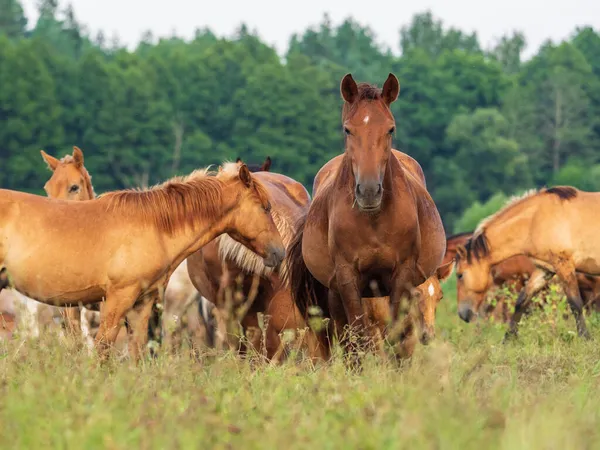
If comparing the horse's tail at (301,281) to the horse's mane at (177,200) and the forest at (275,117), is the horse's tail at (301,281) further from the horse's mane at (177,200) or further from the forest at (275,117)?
the forest at (275,117)

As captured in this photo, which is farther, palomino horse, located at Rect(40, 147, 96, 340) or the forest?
the forest

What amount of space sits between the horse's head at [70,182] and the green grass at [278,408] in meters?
5.14

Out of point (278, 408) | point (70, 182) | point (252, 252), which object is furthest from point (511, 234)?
point (278, 408)

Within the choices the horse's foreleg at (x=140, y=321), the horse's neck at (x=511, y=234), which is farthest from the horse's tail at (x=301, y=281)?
the horse's neck at (x=511, y=234)

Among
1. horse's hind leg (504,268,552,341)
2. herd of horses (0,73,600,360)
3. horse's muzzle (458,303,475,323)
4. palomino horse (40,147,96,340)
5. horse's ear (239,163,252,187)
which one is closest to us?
herd of horses (0,73,600,360)

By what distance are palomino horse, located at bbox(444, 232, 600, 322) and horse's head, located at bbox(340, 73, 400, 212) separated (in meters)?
7.52

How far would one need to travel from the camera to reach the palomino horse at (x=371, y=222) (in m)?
7.42

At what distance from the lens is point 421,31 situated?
121 m

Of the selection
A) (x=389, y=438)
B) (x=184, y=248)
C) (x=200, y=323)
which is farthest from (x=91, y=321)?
(x=389, y=438)

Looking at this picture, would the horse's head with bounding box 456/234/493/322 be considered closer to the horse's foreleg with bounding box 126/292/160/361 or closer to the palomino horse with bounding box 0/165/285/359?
the palomino horse with bounding box 0/165/285/359

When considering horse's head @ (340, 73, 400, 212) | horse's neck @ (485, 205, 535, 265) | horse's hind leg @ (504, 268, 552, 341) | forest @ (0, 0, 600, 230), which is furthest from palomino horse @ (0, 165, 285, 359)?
forest @ (0, 0, 600, 230)

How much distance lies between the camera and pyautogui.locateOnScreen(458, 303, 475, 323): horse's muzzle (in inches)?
614

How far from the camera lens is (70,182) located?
11.9 m

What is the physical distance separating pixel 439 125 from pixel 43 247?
251 feet
